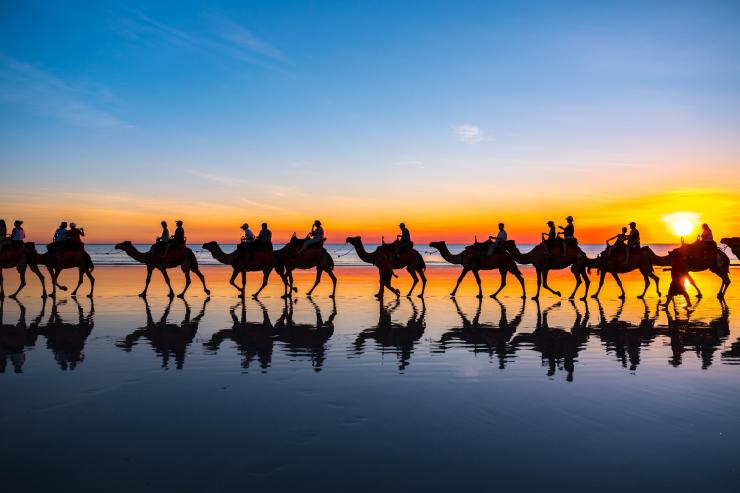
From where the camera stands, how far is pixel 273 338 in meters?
11.3

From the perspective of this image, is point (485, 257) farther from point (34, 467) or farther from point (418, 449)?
point (34, 467)

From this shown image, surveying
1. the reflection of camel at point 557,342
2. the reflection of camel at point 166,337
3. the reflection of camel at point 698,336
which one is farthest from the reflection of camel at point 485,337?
the reflection of camel at point 166,337

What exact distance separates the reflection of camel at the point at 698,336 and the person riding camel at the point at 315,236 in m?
11.6

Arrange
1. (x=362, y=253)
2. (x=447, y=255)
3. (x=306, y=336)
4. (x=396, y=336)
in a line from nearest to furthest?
(x=306, y=336) → (x=396, y=336) → (x=362, y=253) → (x=447, y=255)

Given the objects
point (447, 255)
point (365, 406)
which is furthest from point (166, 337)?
point (447, 255)

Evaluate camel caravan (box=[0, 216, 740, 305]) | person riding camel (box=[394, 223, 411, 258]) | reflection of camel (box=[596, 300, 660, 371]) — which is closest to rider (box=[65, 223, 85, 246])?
camel caravan (box=[0, 216, 740, 305])

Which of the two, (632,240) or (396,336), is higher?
(632,240)

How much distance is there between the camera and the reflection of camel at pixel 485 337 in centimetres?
1015

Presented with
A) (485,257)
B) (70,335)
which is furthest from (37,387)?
(485,257)

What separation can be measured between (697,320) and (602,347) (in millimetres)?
5884

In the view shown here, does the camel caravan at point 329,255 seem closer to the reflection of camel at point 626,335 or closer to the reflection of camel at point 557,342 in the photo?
the reflection of camel at point 626,335

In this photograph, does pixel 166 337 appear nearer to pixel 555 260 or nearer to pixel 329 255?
pixel 329 255

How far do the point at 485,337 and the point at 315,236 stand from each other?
10466 millimetres

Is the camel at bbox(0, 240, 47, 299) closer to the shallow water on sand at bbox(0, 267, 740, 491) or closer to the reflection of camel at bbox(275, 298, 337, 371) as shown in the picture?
the shallow water on sand at bbox(0, 267, 740, 491)
